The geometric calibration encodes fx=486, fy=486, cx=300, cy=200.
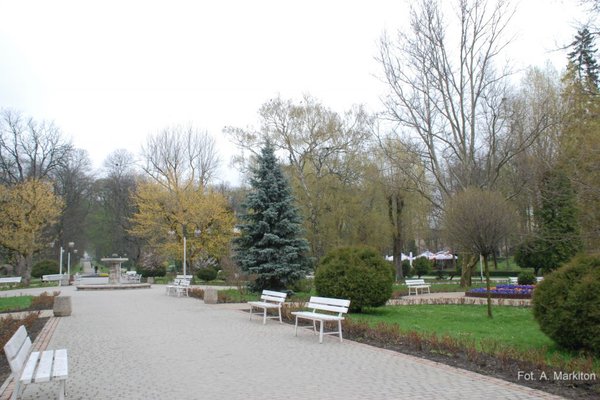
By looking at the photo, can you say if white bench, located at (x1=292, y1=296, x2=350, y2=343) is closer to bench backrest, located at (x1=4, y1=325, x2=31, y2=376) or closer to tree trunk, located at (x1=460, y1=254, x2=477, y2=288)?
bench backrest, located at (x1=4, y1=325, x2=31, y2=376)

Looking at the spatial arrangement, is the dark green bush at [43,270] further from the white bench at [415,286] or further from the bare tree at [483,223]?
the bare tree at [483,223]

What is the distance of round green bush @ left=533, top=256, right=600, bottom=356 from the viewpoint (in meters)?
7.29

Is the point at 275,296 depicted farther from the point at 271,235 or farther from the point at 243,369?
the point at 243,369

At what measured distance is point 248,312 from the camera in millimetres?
15703

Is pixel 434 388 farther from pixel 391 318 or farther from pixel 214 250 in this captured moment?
pixel 214 250

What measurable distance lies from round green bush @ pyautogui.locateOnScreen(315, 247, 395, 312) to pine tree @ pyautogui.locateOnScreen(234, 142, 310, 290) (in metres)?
5.15

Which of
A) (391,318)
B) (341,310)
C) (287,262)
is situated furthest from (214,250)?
(341,310)

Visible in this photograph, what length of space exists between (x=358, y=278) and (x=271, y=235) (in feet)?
21.0

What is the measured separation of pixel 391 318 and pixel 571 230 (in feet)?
68.1

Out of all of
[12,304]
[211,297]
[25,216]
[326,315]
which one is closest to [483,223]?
[326,315]

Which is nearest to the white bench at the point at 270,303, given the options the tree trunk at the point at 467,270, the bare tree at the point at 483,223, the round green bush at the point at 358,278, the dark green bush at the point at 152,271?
the round green bush at the point at 358,278

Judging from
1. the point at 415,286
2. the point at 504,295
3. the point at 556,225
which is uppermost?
the point at 556,225

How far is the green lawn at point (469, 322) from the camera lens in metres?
9.78

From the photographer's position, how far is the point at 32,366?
5.85 metres
